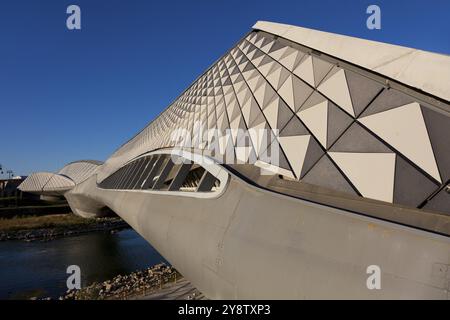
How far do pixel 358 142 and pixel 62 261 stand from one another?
29638 millimetres

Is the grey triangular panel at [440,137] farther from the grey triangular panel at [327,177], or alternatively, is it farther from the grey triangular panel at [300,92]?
the grey triangular panel at [300,92]

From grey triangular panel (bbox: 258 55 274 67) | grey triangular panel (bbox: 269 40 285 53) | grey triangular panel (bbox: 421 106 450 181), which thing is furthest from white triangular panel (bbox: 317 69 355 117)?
grey triangular panel (bbox: 269 40 285 53)

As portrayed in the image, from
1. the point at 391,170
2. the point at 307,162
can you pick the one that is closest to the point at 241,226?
the point at 307,162

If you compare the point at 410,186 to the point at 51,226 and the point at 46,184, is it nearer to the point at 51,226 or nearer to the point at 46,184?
the point at 51,226

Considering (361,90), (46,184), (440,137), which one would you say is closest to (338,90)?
(361,90)

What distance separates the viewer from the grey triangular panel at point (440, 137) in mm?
5055

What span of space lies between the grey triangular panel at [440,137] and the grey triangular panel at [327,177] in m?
1.56

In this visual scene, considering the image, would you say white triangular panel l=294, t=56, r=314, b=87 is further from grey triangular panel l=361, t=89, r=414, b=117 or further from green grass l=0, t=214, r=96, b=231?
green grass l=0, t=214, r=96, b=231

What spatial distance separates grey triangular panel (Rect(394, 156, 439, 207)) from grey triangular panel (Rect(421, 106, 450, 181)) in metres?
0.29

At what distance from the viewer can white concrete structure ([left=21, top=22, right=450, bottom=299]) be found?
14.4 ft

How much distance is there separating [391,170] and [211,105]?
1369cm

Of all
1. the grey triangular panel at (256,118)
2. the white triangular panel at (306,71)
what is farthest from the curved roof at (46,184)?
the white triangular panel at (306,71)

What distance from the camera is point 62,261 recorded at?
91.0 feet

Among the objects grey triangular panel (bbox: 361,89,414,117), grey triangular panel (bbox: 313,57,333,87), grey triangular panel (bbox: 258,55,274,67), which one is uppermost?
grey triangular panel (bbox: 258,55,274,67)
